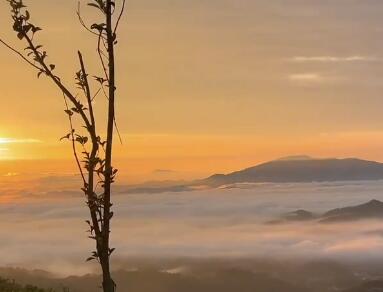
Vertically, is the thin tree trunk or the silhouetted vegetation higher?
the thin tree trunk

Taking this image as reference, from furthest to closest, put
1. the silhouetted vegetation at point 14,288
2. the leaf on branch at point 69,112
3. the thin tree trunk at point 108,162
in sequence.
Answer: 1. the silhouetted vegetation at point 14,288
2. the leaf on branch at point 69,112
3. the thin tree trunk at point 108,162

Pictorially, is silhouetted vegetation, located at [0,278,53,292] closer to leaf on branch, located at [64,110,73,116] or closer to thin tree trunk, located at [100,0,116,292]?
thin tree trunk, located at [100,0,116,292]

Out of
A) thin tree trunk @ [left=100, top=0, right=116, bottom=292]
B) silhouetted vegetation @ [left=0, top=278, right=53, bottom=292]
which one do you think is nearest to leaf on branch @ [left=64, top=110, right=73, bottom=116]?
thin tree trunk @ [left=100, top=0, right=116, bottom=292]

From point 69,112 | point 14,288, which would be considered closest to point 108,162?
point 69,112

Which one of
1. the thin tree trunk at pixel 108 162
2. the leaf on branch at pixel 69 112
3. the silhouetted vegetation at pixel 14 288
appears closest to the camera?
the thin tree trunk at pixel 108 162

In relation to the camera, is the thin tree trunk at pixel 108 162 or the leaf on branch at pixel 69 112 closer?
the thin tree trunk at pixel 108 162

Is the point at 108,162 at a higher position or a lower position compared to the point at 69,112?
lower

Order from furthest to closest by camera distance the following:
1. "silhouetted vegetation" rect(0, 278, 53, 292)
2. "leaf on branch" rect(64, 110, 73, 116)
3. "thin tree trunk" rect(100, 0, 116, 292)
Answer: "silhouetted vegetation" rect(0, 278, 53, 292), "leaf on branch" rect(64, 110, 73, 116), "thin tree trunk" rect(100, 0, 116, 292)

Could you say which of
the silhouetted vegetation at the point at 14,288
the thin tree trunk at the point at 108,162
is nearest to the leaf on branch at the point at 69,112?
the thin tree trunk at the point at 108,162

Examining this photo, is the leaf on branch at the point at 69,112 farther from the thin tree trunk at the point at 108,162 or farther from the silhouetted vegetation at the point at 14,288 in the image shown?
the silhouetted vegetation at the point at 14,288

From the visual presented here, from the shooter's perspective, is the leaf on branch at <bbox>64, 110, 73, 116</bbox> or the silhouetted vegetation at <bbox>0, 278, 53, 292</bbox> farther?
the silhouetted vegetation at <bbox>0, 278, 53, 292</bbox>

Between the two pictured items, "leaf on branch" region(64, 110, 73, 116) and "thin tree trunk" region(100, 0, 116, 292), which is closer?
"thin tree trunk" region(100, 0, 116, 292)

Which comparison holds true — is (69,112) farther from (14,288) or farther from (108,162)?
(14,288)

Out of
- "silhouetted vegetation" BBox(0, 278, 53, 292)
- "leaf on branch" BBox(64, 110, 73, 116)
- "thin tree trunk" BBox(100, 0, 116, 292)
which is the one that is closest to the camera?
"thin tree trunk" BBox(100, 0, 116, 292)
